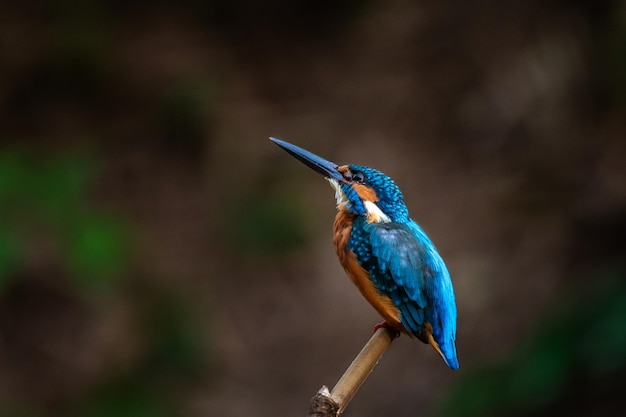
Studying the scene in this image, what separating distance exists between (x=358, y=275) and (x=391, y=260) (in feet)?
0.33

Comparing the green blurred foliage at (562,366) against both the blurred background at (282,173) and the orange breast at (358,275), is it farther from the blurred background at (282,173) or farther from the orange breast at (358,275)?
the orange breast at (358,275)

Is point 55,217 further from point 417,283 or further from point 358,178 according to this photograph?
point 417,283

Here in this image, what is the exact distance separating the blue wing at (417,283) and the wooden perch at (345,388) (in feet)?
0.74

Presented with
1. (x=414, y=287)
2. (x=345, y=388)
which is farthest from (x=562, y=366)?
(x=345, y=388)

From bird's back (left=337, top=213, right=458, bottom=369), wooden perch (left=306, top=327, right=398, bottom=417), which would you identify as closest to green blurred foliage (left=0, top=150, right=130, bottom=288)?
bird's back (left=337, top=213, right=458, bottom=369)

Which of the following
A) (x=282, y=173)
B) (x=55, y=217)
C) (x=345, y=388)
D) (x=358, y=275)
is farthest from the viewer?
(x=282, y=173)

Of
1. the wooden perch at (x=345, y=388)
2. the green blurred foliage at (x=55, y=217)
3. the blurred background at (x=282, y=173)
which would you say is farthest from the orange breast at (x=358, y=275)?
the blurred background at (x=282, y=173)

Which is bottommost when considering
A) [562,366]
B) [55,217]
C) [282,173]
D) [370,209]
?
[370,209]

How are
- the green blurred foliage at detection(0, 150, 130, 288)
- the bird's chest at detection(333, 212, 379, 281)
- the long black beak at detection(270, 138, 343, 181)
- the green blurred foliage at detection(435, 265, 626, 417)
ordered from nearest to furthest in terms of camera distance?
1. the long black beak at detection(270, 138, 343, 181)
2. the bird's chest at detection(333, 212, 379, 281)
3. the green blurred foliage at detection(435, 265, 626, 417)
4. the green blurred foliage at detection(0, 150, 130, 288)

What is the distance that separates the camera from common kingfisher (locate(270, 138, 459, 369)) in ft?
4.71

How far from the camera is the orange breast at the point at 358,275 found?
145cm

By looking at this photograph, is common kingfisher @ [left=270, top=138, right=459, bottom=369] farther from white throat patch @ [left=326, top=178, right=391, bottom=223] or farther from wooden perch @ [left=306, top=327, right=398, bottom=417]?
wooden perch @ [left=306, top=327, right=398, bottom=417]

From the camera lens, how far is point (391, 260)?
146cm

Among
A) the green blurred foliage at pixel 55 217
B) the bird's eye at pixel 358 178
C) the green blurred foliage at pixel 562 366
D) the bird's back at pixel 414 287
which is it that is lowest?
the bird's back at pixel 414 287
